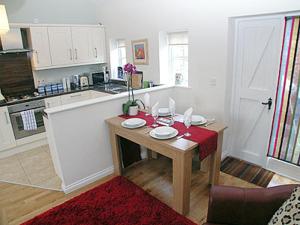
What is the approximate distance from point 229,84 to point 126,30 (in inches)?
92.9

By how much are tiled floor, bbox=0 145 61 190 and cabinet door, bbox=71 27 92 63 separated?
79.5 inches

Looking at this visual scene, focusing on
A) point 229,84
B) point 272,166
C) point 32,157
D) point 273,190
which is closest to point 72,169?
point 32,157

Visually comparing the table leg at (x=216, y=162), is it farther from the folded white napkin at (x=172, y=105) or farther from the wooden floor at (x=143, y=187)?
the folded white napkin at (x=172, y=105)

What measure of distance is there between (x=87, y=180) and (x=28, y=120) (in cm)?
181

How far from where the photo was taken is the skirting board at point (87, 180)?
2.68 metres

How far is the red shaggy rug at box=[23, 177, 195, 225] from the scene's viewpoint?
2.16 m

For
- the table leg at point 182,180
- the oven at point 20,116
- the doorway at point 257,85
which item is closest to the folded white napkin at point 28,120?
the oven at point 20,116

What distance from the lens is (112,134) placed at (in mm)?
2775

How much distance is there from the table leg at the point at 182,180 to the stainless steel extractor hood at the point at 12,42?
136 inches

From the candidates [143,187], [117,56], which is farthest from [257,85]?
[117,56]

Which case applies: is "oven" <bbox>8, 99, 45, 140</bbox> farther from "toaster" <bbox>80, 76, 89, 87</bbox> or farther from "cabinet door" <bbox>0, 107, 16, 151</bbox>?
"toaster" <bbox>80, 76, 89, 87</bbox>

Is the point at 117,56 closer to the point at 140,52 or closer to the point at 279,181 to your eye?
the point at 140,52

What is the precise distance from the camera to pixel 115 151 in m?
2.84

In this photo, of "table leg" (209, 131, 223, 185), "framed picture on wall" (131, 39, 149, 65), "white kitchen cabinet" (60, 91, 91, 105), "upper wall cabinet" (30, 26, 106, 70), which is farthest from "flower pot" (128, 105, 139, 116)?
"upper wall cabinet" (30, 26, 106, 70)
